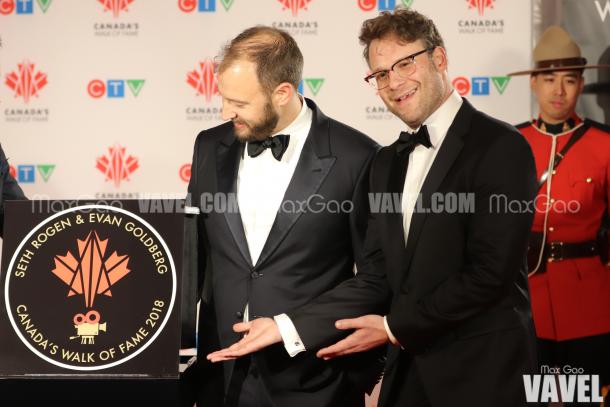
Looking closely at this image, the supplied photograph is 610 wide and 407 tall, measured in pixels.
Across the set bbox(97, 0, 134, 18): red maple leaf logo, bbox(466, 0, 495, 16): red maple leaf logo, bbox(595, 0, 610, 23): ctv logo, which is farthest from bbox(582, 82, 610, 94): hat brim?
bbox(97, 0, 134, 18): red maple leaf logo

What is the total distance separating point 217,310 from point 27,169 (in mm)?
2532

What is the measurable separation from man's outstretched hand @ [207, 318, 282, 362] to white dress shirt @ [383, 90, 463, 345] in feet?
1.36

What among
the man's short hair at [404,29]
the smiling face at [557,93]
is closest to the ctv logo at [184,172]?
the smiling face at [557,93]

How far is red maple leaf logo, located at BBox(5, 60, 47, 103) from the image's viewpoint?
164 inches

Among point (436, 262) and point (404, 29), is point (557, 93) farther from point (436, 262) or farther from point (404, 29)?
point (436, 262)

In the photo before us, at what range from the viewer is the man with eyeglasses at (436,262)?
5.59ft

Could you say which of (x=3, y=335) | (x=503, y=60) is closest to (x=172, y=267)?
(x=3, y=335)

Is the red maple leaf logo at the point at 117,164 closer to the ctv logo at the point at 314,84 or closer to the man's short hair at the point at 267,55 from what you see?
the ctv logo at the point at 314,84

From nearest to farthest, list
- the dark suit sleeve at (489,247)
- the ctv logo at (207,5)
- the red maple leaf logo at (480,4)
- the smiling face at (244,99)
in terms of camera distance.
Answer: the dark suit sleeve at (489,247) < the smiling face at (244,99) < the red maple leaf logo at (480,4) < the ctv logo at (207,5)

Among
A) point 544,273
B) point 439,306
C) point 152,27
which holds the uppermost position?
point 152,27

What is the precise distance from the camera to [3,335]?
5.89 feet

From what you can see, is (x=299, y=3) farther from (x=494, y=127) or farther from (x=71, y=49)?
(x=494, y=127)

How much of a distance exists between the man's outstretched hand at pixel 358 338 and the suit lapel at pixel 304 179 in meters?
0.28

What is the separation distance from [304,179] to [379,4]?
2.29 m
